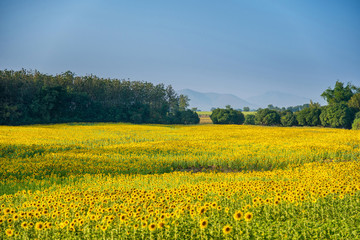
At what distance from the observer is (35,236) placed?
6398 millimetres

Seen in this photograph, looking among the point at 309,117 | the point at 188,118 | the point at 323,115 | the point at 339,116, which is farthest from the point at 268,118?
the point at 188,118

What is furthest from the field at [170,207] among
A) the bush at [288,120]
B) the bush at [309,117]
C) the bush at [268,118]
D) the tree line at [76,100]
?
the bush at [268,118]

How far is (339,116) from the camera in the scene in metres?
69.1

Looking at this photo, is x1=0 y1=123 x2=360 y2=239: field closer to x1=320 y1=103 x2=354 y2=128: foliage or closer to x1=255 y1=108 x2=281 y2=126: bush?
x1=320 y1=103 x2=354 y2=128: foliage

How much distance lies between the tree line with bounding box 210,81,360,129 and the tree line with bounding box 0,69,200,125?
13.7 m

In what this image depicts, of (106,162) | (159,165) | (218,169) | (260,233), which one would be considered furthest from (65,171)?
(260,233)

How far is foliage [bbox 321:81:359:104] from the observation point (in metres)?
91.2

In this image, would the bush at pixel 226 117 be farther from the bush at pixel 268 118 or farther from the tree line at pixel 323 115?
the bush at pixel 268 118

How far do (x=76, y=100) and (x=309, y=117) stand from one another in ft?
193

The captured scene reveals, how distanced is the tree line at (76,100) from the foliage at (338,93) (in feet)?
147

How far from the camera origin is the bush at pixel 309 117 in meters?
76.1

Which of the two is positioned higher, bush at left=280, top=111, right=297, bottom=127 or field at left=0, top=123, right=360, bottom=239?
bush at left=280, top=111, right=297, bottom=127

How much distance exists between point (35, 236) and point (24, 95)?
6481 centimetres

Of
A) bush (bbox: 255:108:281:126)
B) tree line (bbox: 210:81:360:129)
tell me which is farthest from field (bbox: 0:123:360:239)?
bush (bbox: 255:108:281:126)
